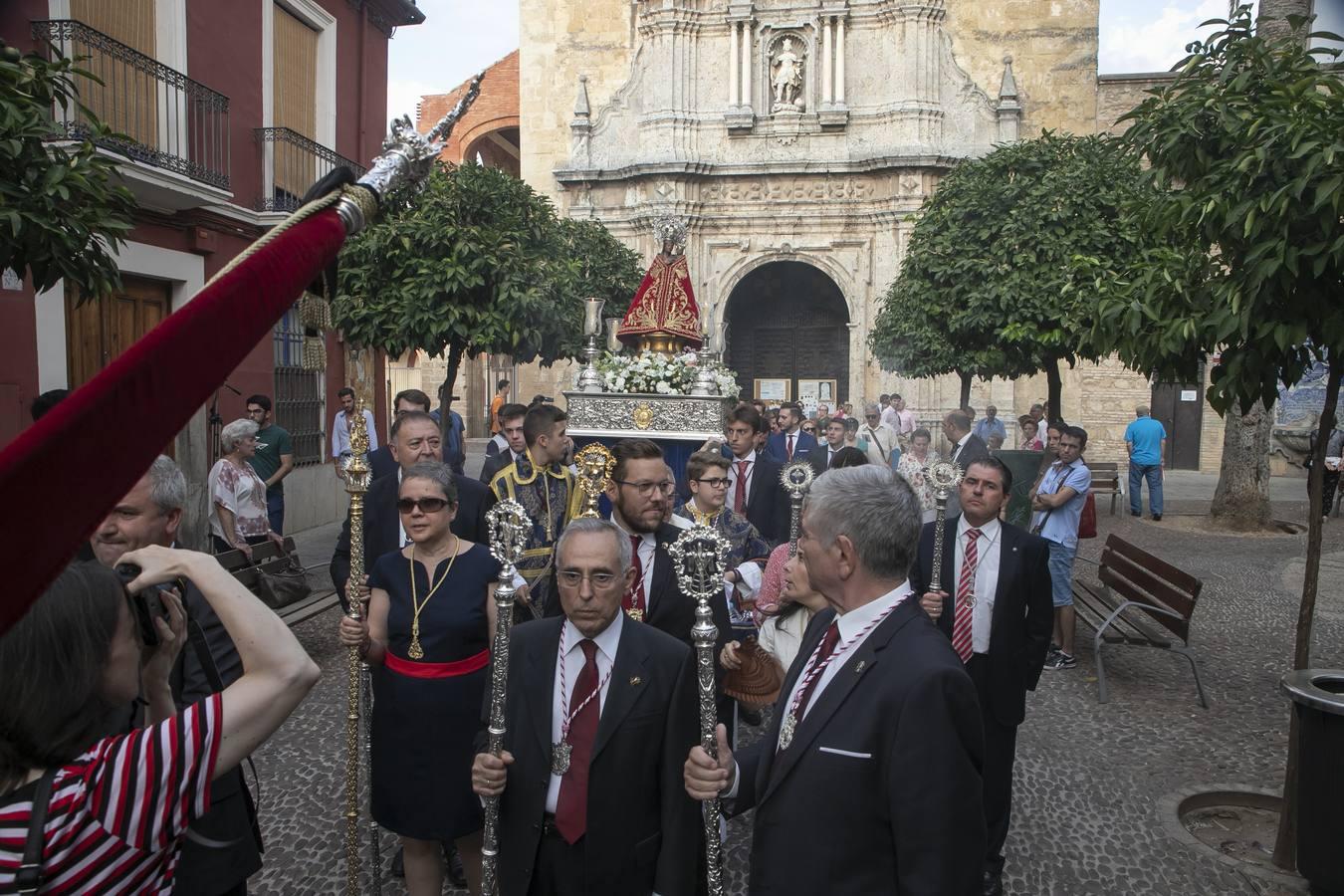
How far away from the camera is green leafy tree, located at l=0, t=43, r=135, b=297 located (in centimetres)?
429

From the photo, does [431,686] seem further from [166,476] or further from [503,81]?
[503,81]

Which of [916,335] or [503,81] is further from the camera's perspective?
[503,81]

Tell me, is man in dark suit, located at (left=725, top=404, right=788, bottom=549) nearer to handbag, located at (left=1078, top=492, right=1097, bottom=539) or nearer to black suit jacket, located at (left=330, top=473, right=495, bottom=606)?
black suit jacket, located at (left=330, top=473, right=495, bottom=606)

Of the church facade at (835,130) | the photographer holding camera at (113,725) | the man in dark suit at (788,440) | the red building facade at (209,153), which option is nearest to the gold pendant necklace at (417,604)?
the photographer holding camera at (113,725)

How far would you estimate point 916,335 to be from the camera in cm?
1552

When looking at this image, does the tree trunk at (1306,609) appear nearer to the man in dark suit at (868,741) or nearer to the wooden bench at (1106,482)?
the man in dark suit at (868,741)

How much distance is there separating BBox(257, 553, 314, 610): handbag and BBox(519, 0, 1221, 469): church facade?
1684 centimetres

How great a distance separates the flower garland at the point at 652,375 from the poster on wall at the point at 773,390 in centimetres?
1584

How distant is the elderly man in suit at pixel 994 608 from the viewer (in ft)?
13.8

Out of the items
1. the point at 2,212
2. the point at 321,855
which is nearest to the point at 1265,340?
the point at 321,855

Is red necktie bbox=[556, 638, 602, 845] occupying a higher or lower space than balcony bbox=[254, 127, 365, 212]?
lower

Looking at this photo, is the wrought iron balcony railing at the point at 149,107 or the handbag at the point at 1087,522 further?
the wrought iron balcony railing at the point at 149,107

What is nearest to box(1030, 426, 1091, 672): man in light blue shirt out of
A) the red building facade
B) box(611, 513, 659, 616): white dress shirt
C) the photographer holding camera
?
box(611, 513, 659, 616): white dress shirt

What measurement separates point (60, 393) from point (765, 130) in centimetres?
2081
